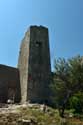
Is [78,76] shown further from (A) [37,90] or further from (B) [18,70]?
(B) [18,70]

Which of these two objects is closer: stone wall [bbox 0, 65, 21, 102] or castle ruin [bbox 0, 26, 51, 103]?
castle ruin [bbox 0, 26, 51, 103]

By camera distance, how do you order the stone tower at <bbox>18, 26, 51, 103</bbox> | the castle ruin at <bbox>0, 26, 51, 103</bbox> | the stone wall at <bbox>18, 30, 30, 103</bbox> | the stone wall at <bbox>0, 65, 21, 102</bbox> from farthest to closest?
the stone wall at <bbox>0, 65, 21, 102</bbox> → the stone wall at <bbox>18, 30, 30, 103</bbox> → the castle ruin at <bbox>0, 26, 51, 103</bbox> → the stone tower at <bbox>18, 26, 51, 103</bbox>

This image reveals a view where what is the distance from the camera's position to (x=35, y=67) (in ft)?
105

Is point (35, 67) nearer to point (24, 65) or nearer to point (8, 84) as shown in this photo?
point (24, 65)

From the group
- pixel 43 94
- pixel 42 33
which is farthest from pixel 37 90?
pixel 42 33

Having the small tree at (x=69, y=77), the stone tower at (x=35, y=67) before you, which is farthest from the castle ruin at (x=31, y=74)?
the small tree at (x=69, y=77)

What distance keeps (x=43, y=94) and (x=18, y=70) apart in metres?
5.61

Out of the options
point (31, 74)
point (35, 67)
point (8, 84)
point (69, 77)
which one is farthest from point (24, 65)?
point (69, 77)

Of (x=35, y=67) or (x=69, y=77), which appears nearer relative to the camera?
(x=69, y=77)

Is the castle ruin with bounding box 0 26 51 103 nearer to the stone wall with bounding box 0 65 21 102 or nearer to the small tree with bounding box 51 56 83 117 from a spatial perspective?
the stone wall with bounding box 0 65 21 102

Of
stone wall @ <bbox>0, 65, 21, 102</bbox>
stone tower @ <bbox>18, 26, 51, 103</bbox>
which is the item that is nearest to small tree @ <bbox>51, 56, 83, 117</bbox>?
stone tower @ <bbox>18, 26, 51, 103</bbox>

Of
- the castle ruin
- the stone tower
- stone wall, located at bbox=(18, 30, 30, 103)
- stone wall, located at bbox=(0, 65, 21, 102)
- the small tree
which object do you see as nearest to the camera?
the small tree

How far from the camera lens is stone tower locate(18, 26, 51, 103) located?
30.8m

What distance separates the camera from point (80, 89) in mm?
23188
